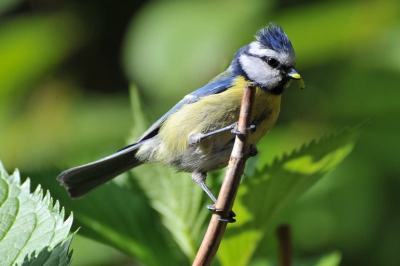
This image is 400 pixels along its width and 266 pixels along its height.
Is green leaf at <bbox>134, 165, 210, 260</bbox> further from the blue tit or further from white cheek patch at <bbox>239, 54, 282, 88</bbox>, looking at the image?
white cheek patch at <bbox>239, 54, 282, 88</bbox>

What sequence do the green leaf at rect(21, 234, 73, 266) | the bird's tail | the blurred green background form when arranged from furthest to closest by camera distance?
the blurred green background → the bird's tail → the green leaf at rect(21, 234, 73, 266)

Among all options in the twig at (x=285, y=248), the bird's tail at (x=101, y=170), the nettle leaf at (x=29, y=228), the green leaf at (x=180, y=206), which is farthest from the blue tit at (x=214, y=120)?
the nettle leaf at (x=29, y=228)

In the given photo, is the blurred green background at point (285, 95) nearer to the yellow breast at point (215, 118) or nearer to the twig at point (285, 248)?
the yellow breast at point (215, 118)

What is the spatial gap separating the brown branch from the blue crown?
2.99 feet

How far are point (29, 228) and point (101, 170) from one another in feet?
3.65

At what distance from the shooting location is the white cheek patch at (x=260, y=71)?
214cm

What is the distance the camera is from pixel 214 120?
2.04 metres

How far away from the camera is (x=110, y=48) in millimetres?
4020

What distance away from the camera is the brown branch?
1015mm

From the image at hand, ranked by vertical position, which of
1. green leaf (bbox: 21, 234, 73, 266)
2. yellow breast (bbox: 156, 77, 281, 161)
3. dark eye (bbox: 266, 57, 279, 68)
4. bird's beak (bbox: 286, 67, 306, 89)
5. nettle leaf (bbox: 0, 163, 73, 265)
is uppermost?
nettle leaf (bbox: 0, 163, 73, 265)

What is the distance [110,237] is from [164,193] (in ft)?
0.58

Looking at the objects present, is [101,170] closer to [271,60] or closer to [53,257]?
[271,60]

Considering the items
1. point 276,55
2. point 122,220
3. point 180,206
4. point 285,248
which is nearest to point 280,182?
point 285,248

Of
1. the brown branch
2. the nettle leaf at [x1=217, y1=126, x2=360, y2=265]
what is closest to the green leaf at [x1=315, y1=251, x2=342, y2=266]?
the nettle leaf at [x1=217, y1=126, x2=360, y2=265]
